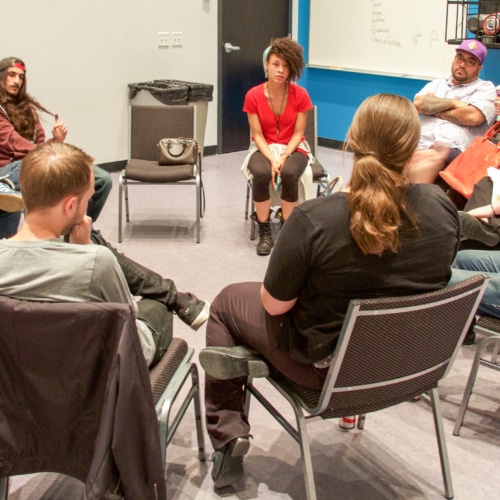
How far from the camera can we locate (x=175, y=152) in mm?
4473

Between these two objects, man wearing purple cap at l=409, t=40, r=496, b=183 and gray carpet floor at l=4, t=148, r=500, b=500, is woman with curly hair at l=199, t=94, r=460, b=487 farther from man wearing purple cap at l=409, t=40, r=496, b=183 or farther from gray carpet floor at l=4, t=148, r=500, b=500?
man wearing purple cap at l=409, t=40, r=496, b=183

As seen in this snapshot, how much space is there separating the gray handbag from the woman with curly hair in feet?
8.85

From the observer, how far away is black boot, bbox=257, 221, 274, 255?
13.5 ft

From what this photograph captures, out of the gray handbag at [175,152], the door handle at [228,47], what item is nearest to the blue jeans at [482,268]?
the gray handbag at [175,152]

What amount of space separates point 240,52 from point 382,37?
125 centimetres

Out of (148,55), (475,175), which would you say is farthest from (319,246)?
(148,55)

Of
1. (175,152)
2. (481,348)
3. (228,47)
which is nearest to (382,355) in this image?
(481,348)

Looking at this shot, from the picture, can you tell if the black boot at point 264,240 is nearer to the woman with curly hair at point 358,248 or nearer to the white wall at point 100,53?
the white wall at point 100,53

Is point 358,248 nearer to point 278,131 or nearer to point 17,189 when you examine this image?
point 17,189

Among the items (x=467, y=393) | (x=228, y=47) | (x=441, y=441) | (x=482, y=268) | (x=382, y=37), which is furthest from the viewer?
(x=228, y=47)

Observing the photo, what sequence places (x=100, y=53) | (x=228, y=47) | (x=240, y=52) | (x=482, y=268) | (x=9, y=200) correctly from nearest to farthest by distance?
(x=482, y=268) < (x=9, y=200) < (x=100, y=53) < (x=228, y=47) < (x=240, y=52)

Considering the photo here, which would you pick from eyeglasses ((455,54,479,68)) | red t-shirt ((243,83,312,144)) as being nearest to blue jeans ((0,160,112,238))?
red t-shirt ((243,83,312,144))

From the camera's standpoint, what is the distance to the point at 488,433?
2.43 m

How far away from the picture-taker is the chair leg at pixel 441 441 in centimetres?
205
